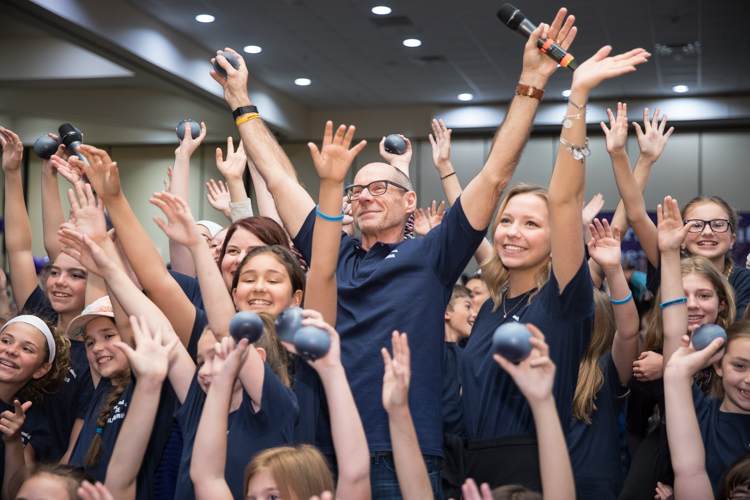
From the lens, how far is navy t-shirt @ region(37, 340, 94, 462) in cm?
293

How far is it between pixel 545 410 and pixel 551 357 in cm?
40

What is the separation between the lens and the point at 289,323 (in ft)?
5.78

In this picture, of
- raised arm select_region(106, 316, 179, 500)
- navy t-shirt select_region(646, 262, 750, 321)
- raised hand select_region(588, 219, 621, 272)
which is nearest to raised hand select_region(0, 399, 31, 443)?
raised arm select_region(106, 316, 179, 500)

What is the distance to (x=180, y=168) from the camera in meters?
3.34

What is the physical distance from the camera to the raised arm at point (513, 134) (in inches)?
84.1

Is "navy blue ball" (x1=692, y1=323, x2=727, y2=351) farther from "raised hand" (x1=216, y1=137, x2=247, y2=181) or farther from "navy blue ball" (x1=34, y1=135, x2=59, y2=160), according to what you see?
"navy blue ball" (x1=34, y1=135, x2=59, y2=160)

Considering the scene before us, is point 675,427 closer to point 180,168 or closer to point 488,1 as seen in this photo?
point 180,168

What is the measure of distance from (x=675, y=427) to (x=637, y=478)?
1.75 ft

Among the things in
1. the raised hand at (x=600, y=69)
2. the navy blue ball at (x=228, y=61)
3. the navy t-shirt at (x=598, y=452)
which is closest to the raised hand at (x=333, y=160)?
the raised hand at (x=600, y=69)

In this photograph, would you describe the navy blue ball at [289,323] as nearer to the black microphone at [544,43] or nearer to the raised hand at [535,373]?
the raised hand at [535,373]

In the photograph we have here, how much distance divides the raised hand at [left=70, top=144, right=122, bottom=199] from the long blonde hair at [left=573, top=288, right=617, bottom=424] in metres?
1.64

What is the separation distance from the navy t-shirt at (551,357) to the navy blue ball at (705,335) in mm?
317

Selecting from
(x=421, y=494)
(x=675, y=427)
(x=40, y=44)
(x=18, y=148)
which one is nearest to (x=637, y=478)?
(x=675, y=427)

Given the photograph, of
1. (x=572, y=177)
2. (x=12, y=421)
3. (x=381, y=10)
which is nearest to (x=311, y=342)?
(x=572, y=177)
